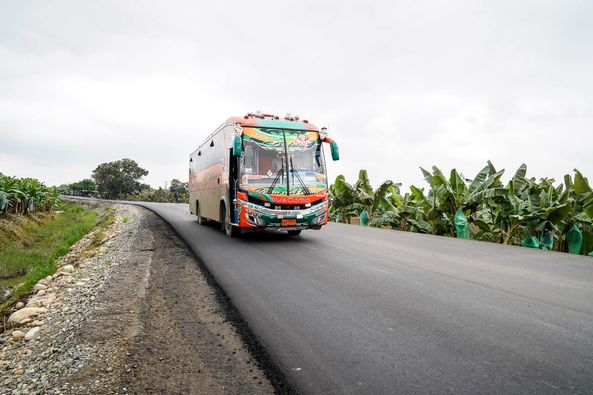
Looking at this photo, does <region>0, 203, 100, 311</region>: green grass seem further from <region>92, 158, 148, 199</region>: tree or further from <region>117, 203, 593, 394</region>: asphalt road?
<region>92, 158, 148, 199</region>: tree

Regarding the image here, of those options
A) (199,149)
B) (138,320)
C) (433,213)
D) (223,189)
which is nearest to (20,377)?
(138,320)

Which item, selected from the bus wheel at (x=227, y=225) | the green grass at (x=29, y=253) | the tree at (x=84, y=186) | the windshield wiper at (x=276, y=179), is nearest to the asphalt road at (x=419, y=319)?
the windshield wiper at (x=276, y=179)

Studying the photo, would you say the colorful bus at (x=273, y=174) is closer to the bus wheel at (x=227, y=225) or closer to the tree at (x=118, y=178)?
the bus wheel at (x=227, y=225)

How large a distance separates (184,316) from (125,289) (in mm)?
1885

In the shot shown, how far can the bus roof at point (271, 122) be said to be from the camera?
37.3 feet

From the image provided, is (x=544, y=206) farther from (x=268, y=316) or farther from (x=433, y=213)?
(x=268, y=316)

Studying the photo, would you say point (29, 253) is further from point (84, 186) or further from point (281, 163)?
point (84, 186)

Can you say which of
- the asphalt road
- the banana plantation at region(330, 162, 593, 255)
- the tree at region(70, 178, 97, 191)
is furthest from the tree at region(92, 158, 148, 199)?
the asphalt road

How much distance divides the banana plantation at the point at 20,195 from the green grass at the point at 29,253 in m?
1.04

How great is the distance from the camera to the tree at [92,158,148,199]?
300 feet

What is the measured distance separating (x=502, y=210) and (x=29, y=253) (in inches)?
694

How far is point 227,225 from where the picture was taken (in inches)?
495

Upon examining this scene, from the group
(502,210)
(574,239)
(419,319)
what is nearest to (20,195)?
(502,210)

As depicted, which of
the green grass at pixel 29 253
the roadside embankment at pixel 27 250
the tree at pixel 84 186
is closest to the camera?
the roadside embankment at pixel 27 250
